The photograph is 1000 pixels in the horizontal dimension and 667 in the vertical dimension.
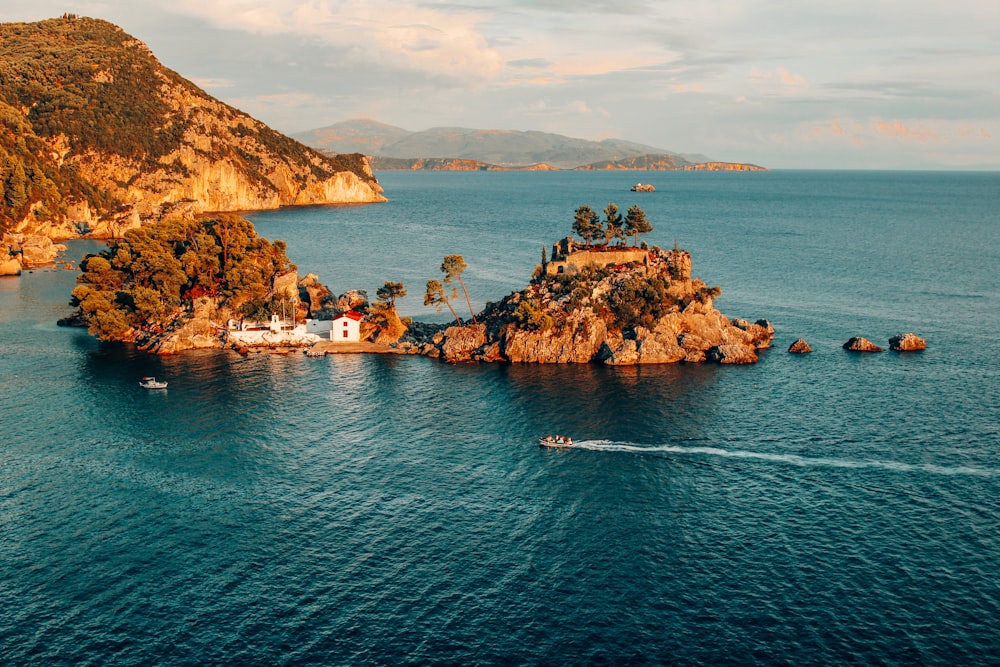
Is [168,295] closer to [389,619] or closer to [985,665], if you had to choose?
[389,619]

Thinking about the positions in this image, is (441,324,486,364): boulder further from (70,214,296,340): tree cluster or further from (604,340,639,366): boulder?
(70,214,296,340): tree cluster

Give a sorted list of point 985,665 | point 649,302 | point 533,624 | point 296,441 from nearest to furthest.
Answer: point 985,665, point 533,624, point 296,441, point 649,302

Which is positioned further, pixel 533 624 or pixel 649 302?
pixel 649 302

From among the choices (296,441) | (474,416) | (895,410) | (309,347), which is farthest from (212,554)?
(895,410)

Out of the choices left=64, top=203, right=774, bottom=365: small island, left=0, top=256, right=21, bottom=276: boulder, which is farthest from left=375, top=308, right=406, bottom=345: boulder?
left=0, top=256, right=21, bottom=276: boulder

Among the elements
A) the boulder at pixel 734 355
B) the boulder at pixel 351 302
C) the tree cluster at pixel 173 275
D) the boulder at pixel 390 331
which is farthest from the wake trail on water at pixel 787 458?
the tree cluster at pixel 173 275

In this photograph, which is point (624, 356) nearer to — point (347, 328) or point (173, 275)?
point (347, 328)

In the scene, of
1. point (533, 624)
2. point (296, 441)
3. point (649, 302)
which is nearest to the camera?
point (533, 624)

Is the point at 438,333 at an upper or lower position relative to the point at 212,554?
upper
